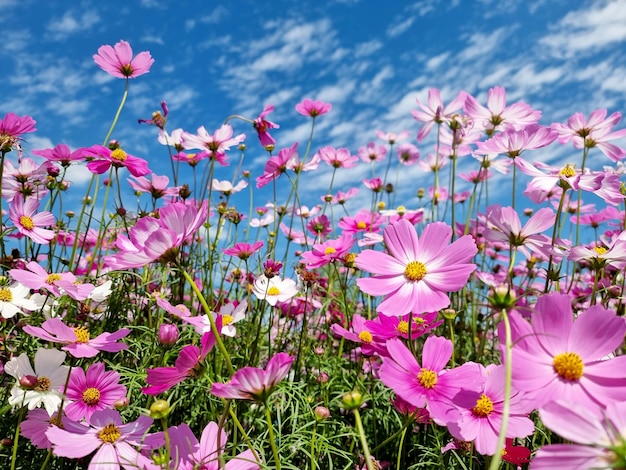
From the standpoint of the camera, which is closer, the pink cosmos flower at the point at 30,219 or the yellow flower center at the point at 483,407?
the yellow flower center at the point at 483,407

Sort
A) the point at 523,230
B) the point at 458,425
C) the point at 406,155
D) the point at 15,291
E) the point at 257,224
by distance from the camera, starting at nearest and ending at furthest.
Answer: the point at 458,425, the point at 523,230, the point at 15,291, the point at 257,224, the point at 406,155

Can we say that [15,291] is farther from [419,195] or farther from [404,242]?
[419,195]

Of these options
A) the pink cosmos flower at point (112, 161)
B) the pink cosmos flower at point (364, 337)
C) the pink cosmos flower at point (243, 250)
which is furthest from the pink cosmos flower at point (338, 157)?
the pink cosmos flower at point (364, 337)

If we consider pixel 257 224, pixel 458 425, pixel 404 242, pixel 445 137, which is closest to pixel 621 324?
pixel 458 425

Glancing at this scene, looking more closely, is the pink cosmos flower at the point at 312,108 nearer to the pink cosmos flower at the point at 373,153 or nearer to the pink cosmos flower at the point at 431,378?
the pink cosmos flower at the point at 373,153

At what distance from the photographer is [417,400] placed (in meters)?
0.72

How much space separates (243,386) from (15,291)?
2.53 ft

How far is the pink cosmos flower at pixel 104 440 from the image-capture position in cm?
74

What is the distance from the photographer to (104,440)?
2.56 ft

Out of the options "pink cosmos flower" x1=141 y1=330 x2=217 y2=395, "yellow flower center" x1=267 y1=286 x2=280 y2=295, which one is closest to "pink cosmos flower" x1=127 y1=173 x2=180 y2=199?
"yellow flower center" x1=267 y1=286 x2=280 y2=295

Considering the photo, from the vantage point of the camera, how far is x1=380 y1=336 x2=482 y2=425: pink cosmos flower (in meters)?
0.73

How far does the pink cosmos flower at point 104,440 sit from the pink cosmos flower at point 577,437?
20.9 inches

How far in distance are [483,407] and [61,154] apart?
1.26 meters

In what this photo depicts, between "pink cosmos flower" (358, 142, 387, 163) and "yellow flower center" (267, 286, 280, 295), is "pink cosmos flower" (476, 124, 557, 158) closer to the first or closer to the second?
"yellow flower center" (267, 286, 280, 295)
